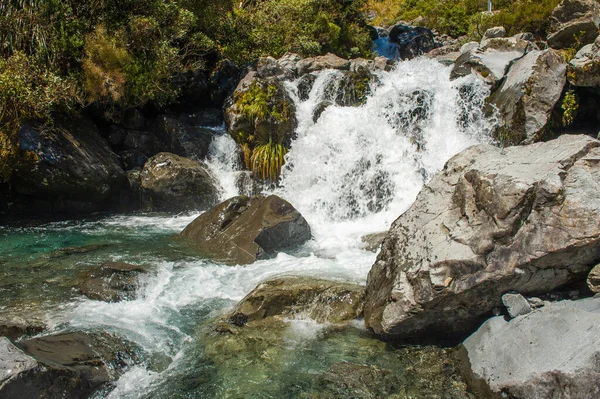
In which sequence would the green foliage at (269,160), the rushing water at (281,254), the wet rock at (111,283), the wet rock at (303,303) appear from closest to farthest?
1. the rushing water at (281,254)
2. the wet rock at (303,303)
3. the wet rock at (111,283)
4. the green foliage at (269,160)

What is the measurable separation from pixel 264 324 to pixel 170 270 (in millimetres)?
3266

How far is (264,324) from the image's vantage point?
7309 mm

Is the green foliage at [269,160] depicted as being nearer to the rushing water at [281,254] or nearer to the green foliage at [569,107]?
the rushing water at [281,254]

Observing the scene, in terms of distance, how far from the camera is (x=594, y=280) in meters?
5.58

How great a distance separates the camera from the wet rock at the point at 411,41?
1160 inches

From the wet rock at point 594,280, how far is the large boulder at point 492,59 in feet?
34.9

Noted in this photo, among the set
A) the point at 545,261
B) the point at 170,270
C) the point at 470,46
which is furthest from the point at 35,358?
the point at 470,46

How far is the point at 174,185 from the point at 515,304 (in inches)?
439

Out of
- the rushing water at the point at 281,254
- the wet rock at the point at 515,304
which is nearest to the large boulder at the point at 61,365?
the rushing water at the point at 281,254

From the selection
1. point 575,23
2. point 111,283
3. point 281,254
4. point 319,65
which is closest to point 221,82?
point 319,65

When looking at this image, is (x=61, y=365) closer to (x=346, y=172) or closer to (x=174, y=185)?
(x=174, y=185)

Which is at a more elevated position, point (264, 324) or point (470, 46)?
point (470, 46)

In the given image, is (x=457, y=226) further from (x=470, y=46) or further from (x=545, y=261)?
(x=470, y=46)

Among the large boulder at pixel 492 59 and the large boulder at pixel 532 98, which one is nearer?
the large boulder at pixel 532 98
